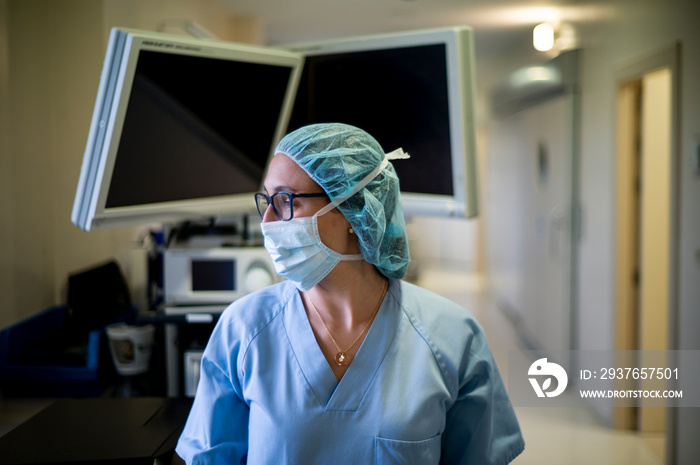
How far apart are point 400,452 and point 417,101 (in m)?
1.22

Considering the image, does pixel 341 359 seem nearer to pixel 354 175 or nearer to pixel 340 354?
pixel 340 354

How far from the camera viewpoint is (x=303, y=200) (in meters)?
1.18

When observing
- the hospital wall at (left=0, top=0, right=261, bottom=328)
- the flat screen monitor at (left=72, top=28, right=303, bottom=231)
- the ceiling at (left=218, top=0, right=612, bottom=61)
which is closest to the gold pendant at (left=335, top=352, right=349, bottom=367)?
the flat screen monitor at (left=72, top=28, right=303, bottom=231)

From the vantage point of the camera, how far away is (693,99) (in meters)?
2.25

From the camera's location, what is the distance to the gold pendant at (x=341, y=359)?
1168 millimetres

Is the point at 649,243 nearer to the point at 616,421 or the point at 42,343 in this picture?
the point at 616,421

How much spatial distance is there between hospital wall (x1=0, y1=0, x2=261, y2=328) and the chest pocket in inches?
64.2

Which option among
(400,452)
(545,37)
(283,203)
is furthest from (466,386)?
(545,37)

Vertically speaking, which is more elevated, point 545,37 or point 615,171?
point 545,37

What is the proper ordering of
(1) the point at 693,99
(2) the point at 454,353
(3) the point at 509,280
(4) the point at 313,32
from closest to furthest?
(2) the point at 454,353 → (1) the point at 693,99 → (4) the point at 313,32 → (3) the point at 509,280

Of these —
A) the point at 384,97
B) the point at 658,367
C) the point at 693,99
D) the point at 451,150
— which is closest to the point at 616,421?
the point at 658,367

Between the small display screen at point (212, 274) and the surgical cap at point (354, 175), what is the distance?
103cm

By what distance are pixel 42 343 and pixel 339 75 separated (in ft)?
5.59

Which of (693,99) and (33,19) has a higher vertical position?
(33,19)
